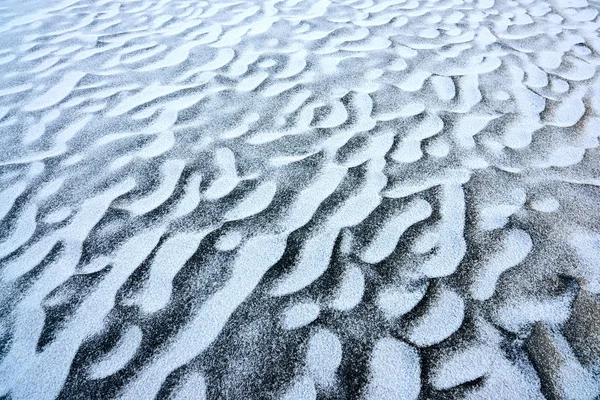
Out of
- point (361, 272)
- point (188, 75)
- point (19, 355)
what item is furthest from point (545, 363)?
point (188, 75)

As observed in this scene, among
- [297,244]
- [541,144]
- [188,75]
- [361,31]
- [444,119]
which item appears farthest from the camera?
[361,31]

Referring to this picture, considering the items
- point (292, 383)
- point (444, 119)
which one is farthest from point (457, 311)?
point (444, 119)

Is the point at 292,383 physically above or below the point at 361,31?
below

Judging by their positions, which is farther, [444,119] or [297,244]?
[444,119]

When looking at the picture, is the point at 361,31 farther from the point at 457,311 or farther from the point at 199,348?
the point at 199,348

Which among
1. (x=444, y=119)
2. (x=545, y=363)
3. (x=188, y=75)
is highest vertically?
(x=188, y=75)

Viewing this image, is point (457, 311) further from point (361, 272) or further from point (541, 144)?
point (541, 144)

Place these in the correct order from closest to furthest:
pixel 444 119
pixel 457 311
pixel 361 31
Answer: pixel 457 311 → pixel 444 119 → pixel 361 31
